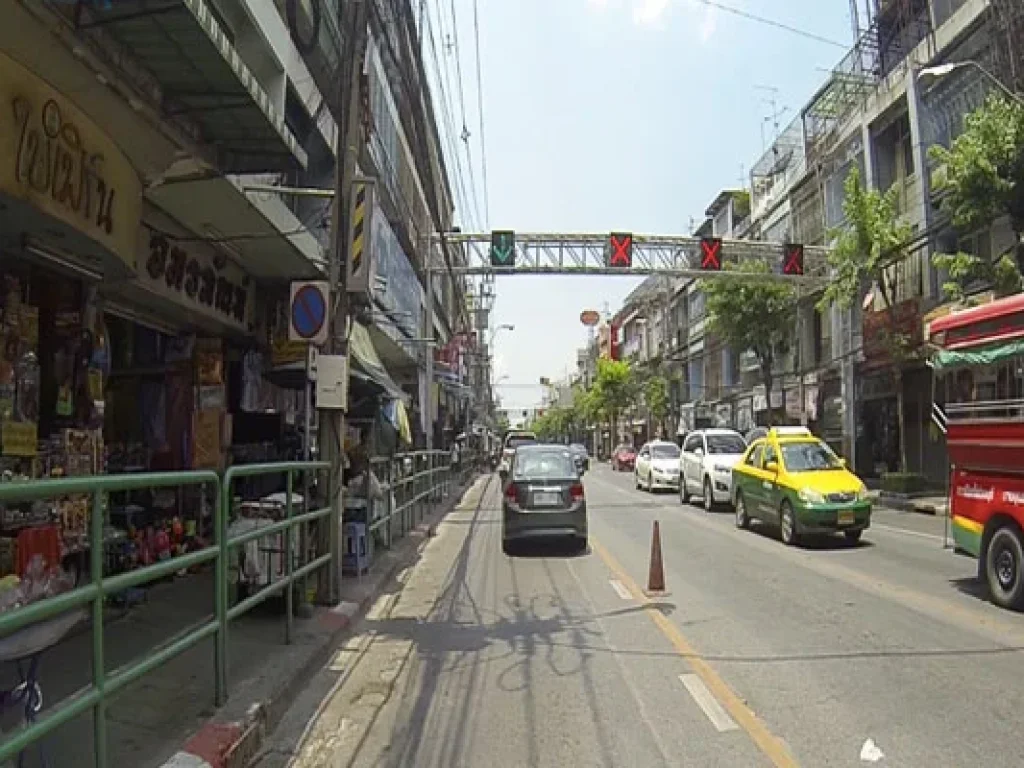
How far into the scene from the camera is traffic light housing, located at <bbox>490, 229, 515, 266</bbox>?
33.8 metres

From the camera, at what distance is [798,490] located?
15867mm

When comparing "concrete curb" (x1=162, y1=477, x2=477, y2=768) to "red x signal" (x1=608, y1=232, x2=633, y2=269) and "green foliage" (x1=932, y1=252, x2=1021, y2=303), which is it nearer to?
"green foliage" (x1=932, y1=252, x2=1021, y2=303)

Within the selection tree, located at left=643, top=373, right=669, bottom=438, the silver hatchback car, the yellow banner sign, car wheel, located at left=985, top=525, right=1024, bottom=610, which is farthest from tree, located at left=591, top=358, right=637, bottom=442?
the yellow banner sign

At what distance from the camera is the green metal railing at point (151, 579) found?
368cm

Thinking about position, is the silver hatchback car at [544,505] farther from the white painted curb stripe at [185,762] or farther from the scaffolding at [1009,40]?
the scaffolding at [1009,40]

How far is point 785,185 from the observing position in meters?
43.3

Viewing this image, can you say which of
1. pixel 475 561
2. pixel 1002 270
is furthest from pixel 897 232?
pixel 475 561

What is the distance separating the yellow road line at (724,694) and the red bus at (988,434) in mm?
3633

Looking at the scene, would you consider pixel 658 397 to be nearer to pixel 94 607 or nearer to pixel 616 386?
pixel 616 386

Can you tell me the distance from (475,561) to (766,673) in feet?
25.5

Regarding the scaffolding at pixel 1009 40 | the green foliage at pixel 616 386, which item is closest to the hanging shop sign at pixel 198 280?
the scaffolding at pixel 1009 40

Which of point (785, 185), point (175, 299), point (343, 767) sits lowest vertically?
point (343, 767)

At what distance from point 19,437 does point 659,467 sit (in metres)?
25.5

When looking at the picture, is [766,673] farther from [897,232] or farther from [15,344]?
[897,232]
